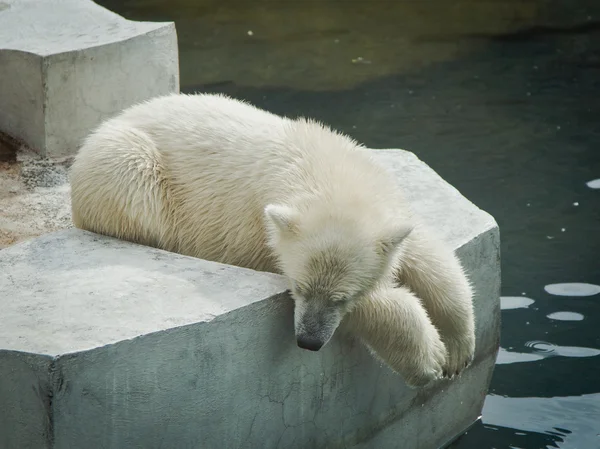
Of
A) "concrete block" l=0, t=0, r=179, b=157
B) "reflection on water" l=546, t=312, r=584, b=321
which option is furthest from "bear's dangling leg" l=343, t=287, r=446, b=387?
"concrete block" l=0, t=0, r=179, b=157

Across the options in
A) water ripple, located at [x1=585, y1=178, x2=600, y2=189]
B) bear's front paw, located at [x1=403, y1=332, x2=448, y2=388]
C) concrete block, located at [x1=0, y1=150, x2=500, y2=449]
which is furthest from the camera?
water ripple, located at [x1=585, y1=178, x2=600, y2=189]

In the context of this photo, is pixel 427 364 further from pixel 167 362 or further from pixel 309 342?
pixel 167 362

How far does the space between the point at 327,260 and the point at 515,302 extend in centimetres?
277

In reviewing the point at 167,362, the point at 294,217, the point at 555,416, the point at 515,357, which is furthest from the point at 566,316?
the point at 167,362

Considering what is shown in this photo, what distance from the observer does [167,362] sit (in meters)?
3.27

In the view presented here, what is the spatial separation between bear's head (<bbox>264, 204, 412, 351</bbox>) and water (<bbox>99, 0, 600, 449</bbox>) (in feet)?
5.25

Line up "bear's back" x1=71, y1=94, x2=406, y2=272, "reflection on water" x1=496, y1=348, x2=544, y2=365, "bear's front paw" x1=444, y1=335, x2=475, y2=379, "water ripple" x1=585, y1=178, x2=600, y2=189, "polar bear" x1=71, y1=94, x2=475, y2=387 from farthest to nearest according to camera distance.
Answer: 1. "water ripple" x1=585, y1=178, x2=600, y2=189
2. "reflection on water" x1=496, y1=348, x2=544, y2=365
3. "bear's front paw" x1=444, y1=335, x2=475, y2=379
4. "bear's back" x1=71, y1=94, x2=406, y2=272
5. "polar bear" x1=71, y1=94, x2=475, y2=387

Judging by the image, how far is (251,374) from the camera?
11.6 ft

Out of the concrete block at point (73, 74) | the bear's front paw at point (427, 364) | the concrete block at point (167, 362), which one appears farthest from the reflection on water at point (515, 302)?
the concrete block at point (73, 74)

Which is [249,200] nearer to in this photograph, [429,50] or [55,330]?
[55,330]

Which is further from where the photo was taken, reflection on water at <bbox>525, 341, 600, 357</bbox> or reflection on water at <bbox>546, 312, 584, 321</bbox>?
reflection on water at <bbox>546, 312, 584, 321</bbox>

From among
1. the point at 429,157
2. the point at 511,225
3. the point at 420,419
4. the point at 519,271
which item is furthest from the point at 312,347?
the point at 429,157

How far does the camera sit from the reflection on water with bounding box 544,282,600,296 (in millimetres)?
5910

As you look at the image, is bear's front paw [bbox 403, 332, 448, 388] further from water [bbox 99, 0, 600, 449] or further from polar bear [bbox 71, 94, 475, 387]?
water [bbox 99, 0, 600, 449]
